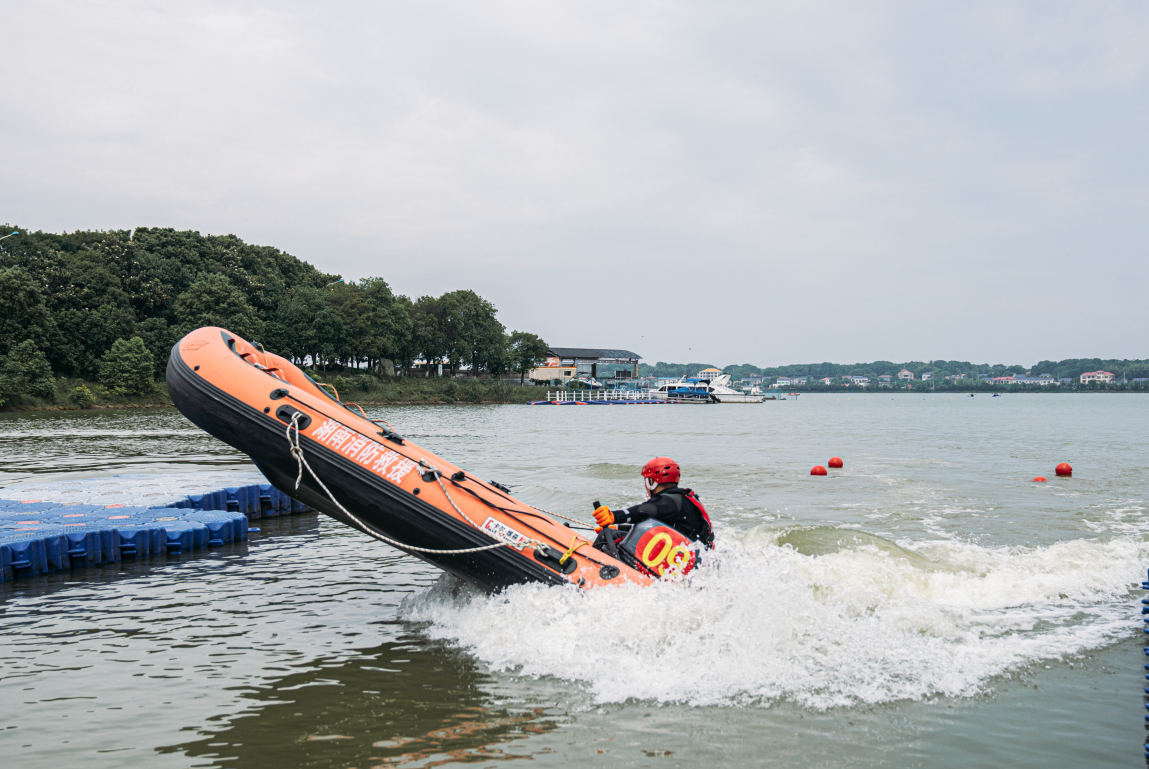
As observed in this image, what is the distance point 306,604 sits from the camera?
7523 mm

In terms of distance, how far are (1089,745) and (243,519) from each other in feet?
31.9

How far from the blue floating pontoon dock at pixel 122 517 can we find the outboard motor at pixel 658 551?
19.8ft

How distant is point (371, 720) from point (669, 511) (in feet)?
9.34

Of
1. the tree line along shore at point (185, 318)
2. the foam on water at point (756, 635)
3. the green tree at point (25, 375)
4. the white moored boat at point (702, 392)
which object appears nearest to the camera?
the foam on water at point (756, 635)

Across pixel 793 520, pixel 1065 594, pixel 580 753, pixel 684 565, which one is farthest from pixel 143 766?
pixel 793 520

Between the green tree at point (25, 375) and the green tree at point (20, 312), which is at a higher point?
the green tree at point (20, 312)

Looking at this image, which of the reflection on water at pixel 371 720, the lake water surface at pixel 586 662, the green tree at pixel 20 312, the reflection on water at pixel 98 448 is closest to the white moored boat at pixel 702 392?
the green tree at pixel 20 312

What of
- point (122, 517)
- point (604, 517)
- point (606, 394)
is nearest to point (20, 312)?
point (122, 517)

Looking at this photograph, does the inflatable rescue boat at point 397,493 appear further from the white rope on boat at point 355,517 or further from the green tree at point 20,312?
the green tree at point 20,312

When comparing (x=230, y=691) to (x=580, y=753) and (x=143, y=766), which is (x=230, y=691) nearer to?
(x=143, y=766)

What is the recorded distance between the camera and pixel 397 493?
6676mm

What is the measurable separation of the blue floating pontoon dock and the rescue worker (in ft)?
19.3

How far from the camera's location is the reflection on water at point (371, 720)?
4.41 m

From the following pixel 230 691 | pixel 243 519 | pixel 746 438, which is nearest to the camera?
pixel 230 691
